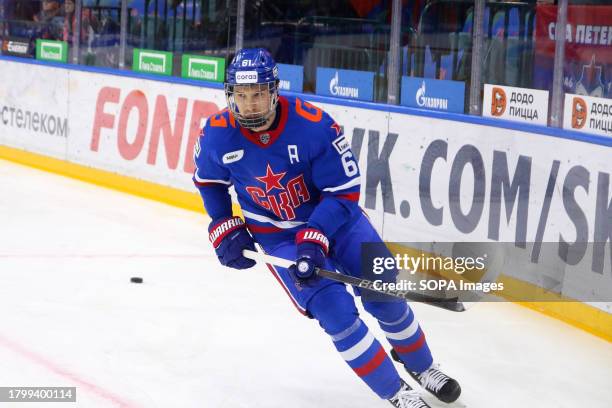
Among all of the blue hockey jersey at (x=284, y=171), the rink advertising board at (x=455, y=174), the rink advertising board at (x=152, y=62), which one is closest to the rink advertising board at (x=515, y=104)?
the rink advertising board at (x=455, y=174)

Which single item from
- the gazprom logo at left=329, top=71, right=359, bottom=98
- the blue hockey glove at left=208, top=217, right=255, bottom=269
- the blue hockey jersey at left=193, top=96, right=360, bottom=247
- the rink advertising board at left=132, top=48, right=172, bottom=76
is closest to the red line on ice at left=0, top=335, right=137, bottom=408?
the blue hockey glove at left=208, top=217, right=255, bottom=269

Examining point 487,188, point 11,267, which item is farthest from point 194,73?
point 487,188

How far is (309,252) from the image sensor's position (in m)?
3.14

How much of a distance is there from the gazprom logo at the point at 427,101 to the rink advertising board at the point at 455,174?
0.14 metres

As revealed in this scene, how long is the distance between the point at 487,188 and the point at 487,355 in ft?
3.49

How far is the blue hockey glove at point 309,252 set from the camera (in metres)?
3.12

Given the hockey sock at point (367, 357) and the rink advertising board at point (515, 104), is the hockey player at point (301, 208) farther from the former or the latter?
the rink advertising board at point (515, 104)

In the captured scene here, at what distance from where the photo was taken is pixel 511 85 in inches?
202

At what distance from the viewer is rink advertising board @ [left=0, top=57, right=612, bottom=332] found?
176 inches

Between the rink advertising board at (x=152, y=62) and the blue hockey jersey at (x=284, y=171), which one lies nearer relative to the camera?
the blue hockey jersey at (x=284, y=171)

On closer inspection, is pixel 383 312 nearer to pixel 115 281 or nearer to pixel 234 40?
pixel 115 281

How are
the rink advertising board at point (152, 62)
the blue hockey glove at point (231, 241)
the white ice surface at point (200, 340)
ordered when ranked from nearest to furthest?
the blue hockey glove at point (231, 241), the white ice surface at point (200, 340), the rink advertising board at point (152, 62)

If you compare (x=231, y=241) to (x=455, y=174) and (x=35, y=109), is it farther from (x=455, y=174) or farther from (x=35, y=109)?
(x=35, y=109)

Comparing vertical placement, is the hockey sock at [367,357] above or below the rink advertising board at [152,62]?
below
